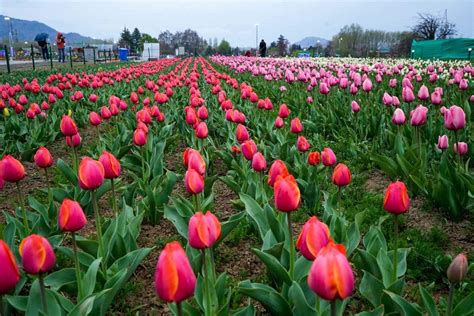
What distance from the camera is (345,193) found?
3.84 meters

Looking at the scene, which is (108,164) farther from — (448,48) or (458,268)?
(448,48)

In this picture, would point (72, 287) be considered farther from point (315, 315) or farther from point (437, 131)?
point (437, 131)

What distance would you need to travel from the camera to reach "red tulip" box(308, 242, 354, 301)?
1.18 metres

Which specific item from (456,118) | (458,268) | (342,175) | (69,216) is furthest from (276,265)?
(456,118)

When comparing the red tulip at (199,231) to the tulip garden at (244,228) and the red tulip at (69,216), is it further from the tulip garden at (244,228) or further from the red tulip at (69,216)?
the red tulip at (69,216)

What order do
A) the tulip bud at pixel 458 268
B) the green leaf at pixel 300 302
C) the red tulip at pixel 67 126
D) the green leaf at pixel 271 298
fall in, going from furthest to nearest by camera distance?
the red tulip at pixel 67 126
the green leaf at pixel 271 298
the green leaf at pixel 300 302
the tulip bud at pixel 458 268

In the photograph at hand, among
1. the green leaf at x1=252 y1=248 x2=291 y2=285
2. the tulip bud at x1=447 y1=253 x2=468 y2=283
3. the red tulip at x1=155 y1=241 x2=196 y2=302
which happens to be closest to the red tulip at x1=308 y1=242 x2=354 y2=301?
the red tulip at x1=155 y1=241 x2=196 y2=302

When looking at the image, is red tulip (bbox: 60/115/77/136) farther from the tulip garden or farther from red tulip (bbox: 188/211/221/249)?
red tulip (bbox: 188/211/221/249)

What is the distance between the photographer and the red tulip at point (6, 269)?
1.31m

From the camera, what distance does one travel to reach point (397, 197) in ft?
5.96

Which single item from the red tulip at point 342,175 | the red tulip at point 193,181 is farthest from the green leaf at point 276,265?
the red tulip at point 342,175

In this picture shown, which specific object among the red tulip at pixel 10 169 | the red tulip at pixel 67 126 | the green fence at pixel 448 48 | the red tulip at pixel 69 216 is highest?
the green fence at pixel 448 48

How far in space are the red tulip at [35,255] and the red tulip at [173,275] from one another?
19.5 inches

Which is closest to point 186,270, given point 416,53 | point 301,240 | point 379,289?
point 301,240
